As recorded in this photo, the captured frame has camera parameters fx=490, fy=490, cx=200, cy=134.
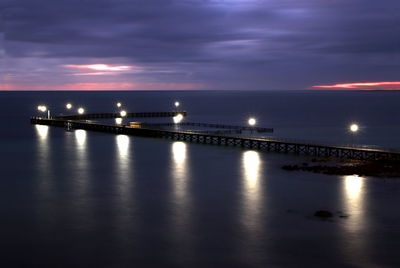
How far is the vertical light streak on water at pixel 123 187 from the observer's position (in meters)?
32.4

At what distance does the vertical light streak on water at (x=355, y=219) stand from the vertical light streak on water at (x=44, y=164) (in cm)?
2453

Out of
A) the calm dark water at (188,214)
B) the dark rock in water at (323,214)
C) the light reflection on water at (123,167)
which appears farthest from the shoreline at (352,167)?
the light reflection on water at (123,167)

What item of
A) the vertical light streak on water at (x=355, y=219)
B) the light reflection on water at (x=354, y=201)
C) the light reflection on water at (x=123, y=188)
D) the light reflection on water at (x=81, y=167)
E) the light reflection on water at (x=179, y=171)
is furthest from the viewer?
the light reflection on water at (x=81, y=167)

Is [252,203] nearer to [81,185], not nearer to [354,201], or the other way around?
[354,201]

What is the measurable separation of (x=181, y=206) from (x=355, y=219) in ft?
41.6

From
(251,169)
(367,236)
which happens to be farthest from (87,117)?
(367,236)

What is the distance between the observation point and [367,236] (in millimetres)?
30266

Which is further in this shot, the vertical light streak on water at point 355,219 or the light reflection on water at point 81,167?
the light reflection on water at point 81,167

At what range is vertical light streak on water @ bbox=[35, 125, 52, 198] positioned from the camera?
43928 mm

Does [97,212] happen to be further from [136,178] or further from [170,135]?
[170,135]

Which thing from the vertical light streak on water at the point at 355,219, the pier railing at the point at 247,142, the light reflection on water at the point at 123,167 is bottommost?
the vertical light streak on water at the point at 355,219

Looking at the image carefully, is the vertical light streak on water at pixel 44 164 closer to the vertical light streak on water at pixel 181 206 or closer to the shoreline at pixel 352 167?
the vertical light streak on water at pixel 181 206

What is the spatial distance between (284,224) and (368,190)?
12.9 m

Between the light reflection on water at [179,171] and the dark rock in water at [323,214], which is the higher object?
the light reflection on water at [179,171]
